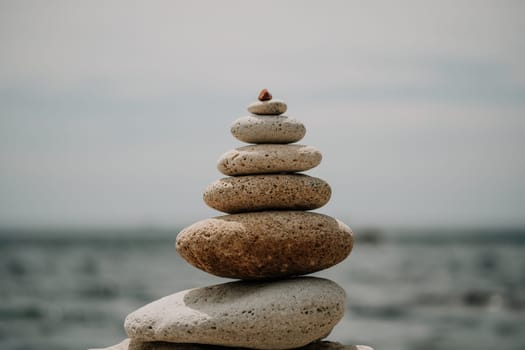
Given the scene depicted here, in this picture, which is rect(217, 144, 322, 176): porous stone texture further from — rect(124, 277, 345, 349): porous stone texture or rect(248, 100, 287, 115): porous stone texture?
rect(124, 277, 345, 349): porous stone texture

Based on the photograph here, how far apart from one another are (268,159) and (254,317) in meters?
1.52

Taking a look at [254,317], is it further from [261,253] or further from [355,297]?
[355,297]

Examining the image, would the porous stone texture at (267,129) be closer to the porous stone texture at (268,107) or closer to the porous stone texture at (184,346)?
the porous stone texture at (268,107)

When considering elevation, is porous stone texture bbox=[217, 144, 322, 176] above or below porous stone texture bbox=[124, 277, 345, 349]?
above

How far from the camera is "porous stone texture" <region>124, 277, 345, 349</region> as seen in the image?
609 centimetres

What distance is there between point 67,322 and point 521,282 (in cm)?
2290

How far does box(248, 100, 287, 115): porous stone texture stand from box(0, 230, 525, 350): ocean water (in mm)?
12430

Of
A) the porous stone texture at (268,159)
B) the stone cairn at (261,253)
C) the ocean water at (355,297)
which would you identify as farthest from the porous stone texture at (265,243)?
the ocean water at (355,297)

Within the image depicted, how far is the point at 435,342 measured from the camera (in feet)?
61.3

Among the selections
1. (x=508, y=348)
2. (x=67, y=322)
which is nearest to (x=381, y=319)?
(x=508, y=348)

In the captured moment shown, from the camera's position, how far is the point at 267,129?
6.59 meters

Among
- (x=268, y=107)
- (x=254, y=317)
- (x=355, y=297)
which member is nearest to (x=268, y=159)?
(x=268, y=107)

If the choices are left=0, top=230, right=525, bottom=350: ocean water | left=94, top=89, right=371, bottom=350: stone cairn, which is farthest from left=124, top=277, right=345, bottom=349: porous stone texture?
left=0, top=230, right=525, bottom=350: ocean water

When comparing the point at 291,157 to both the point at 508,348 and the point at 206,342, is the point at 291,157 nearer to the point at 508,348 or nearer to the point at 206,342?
the point at 206,342
